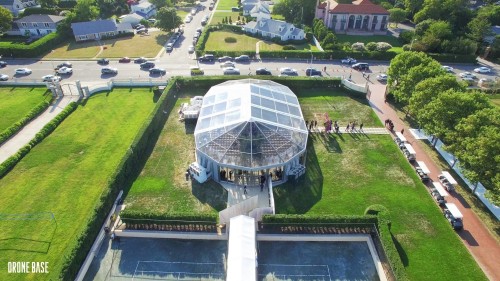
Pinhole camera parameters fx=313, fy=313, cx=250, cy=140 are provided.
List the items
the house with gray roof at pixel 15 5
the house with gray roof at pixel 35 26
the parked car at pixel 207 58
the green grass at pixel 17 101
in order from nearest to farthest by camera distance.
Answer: the green grass at pixel 17 101
the parked car at pixel 207 58
the house with gray roof at pixel 35 26
the house with gray roof at pixel 15 5

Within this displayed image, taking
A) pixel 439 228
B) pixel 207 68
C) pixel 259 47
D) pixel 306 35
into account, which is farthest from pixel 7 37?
pixel 439 228

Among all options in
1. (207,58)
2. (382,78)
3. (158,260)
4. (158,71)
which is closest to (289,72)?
(382,78)

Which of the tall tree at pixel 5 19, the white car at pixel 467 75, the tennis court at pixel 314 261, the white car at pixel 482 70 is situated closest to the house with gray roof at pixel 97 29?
the tall tree at pixel 5 19

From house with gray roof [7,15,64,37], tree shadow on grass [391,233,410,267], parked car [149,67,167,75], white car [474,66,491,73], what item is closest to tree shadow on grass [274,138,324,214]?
tree shadow on grass [391,233,410,267]

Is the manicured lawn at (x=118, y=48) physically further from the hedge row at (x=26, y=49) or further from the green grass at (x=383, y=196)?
the green grass at (x=383, y=196)

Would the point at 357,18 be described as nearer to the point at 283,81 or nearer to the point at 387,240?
the point at 283,81
